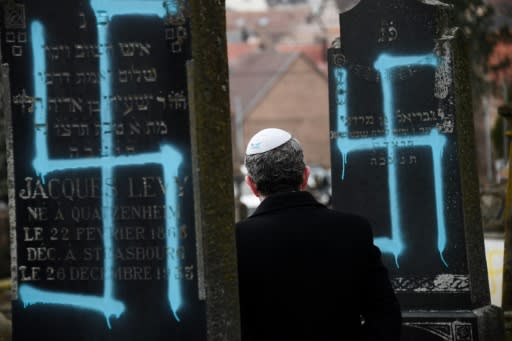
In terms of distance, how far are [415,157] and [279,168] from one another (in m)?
2.85

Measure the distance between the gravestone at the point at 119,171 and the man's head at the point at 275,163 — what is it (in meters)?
0.26

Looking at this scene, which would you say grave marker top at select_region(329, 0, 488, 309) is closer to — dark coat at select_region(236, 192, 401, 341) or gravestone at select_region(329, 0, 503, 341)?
gravestone at select_region(329, 0, 503, 341)

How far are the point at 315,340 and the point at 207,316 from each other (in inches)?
14.9

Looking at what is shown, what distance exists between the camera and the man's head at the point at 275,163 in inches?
162

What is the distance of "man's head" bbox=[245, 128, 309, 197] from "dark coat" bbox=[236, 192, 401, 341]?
12 cm

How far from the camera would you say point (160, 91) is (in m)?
3.96

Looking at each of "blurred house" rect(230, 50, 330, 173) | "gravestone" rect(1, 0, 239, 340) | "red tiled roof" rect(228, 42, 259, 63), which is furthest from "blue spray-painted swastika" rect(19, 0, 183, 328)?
"red tiled roof" rect(228, 42, 259, 63)

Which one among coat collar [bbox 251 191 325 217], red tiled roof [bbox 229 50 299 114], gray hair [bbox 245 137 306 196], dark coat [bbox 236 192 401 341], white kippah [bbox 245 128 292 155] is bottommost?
dark coat [bbox 236 192 401 341]

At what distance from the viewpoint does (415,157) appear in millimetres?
6844

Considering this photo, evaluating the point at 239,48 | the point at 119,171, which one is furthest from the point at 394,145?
the point at 239,48

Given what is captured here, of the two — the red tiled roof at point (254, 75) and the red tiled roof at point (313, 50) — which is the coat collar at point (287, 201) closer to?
the red tiled roof at point (254, 75)

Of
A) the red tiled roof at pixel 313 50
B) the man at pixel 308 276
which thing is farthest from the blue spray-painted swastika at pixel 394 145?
the red tiled roof at pixel 313 50

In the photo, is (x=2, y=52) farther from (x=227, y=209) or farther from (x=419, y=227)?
(x=419, y=227)

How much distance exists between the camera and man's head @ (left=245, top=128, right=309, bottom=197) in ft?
13.5
